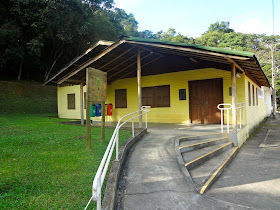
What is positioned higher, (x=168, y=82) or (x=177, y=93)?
(x=168, y=82)

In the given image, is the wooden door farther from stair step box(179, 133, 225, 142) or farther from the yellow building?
stair step box(179, 133, 225, 142)

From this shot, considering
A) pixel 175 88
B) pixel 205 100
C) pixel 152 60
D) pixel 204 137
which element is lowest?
pixel 204 137

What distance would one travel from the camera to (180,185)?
125 inches

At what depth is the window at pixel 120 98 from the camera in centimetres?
1176

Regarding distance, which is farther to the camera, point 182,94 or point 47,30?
point 47,30

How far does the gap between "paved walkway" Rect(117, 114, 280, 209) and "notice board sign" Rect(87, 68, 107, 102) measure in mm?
1678

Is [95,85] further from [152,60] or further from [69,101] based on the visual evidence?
[69,101]

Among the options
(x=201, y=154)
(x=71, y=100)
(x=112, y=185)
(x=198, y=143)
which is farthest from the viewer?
(x=71, y=100)

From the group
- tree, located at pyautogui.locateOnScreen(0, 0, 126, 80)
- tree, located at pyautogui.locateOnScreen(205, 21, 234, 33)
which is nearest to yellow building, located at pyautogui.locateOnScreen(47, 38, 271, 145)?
tree, located at pyautogui.locateOnScreen(0, 0, 126, 80)

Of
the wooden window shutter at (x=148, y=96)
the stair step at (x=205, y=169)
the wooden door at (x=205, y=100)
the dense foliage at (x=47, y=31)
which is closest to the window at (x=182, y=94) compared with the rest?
the wooden door at (x=205, y=100)

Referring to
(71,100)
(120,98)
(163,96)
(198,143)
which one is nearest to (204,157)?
(198,143)

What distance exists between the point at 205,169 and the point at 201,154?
0.70 m

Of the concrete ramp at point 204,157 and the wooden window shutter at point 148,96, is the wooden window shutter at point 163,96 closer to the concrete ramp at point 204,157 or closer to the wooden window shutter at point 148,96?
the wooden window shutter at point 148,96

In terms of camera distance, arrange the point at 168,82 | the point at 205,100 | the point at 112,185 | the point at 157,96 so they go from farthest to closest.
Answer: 1. the point at 157,96
2. the point at 168,82
3. the point at 205,100
4. the point at 112,185
